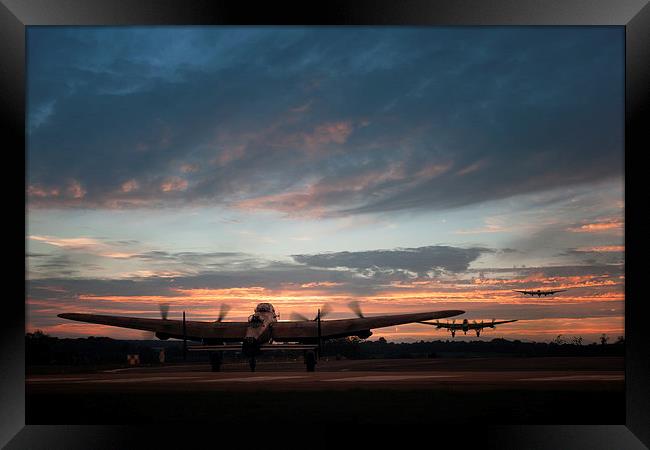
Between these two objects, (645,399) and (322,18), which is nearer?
(645,399)

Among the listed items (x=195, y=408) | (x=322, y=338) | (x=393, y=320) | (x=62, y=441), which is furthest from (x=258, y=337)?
(x=62, y=441)

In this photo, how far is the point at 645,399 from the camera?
1100 centimetres

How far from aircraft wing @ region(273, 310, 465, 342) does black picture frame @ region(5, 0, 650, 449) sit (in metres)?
20.1

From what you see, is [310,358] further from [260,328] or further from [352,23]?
[352,23]

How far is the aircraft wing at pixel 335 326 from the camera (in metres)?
32.6

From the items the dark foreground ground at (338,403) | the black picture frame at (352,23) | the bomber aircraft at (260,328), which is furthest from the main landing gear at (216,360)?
the black picture frame at (352,23)

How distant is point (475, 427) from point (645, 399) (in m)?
2.67

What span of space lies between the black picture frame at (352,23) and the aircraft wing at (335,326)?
792 inches

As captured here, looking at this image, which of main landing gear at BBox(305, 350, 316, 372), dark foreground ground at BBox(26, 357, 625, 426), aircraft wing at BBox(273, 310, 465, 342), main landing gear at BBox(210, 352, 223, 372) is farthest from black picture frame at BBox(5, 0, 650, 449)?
aircraft wing at BBox(273, 310, 465, 342)

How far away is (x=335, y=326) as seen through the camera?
1308 inches

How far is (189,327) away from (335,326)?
23.6ft

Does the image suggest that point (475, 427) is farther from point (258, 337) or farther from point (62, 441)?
point (258, 337)

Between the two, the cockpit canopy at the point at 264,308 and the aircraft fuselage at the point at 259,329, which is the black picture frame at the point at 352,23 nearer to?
the aircraft fuselage at the point at 259,329

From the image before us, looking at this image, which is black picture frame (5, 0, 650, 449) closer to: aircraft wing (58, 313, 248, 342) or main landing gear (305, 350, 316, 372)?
main landing gear (305, 350, 316, 372)
